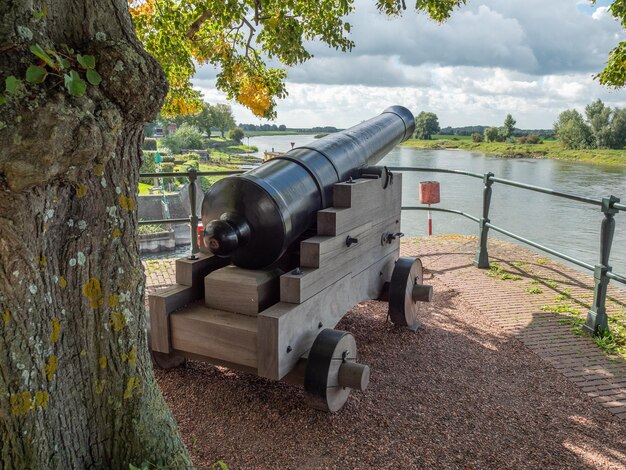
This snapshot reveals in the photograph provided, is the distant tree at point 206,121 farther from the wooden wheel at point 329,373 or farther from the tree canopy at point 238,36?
the wooden wheel at point 329,373

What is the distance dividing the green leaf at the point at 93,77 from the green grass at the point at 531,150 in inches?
1290

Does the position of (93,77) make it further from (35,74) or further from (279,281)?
(279,281)

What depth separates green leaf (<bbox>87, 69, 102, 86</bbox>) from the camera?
1487mm

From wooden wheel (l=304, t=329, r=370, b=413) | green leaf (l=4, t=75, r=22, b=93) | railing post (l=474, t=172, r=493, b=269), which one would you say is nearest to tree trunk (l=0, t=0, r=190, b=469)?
green leaf (l=4, t=75, r=22, b=93)

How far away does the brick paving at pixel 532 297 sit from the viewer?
367 cm

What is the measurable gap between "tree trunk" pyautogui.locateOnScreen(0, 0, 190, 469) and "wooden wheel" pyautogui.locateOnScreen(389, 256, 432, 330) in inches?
91.7

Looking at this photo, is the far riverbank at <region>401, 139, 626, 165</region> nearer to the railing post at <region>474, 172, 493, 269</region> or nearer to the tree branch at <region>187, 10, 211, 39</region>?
the tree branch at <region>187, 10, 211, 39</region>

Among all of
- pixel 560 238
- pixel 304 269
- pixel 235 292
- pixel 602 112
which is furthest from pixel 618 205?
pixel 602 112

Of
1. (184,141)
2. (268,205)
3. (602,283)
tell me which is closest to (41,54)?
(268,205)

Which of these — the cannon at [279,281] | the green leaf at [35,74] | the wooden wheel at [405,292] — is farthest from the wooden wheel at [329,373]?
the green leaf at [35,74]

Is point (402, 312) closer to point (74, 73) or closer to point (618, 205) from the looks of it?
point (618, 205)

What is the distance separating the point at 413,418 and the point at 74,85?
7.99 ft

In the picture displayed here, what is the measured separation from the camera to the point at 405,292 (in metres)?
4.00

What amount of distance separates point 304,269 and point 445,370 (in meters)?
1.33
